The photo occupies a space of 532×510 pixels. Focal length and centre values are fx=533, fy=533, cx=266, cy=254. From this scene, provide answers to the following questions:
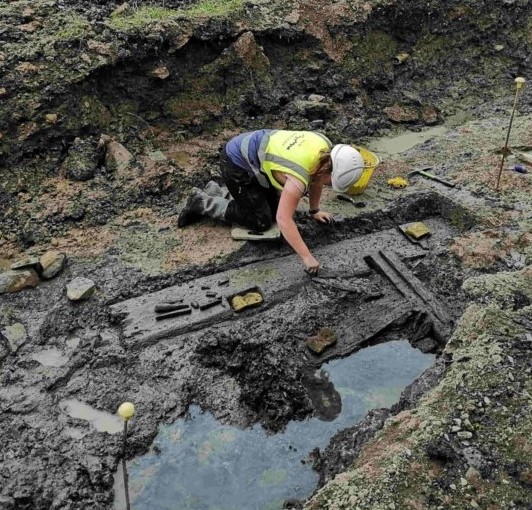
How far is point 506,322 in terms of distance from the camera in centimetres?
341

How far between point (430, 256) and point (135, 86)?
3.86m

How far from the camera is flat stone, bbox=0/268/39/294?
4359mm

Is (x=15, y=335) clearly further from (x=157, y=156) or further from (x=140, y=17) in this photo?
(x=140, y=17)

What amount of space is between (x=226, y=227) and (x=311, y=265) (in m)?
1.11

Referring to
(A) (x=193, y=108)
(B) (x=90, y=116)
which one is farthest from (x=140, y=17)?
(B) (x=90, y=116)

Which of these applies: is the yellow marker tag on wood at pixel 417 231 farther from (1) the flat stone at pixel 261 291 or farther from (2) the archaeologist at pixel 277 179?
(2) the archaeologist at pixel 277 179

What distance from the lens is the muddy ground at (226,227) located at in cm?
300

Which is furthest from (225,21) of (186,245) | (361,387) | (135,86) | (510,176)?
(361,387)

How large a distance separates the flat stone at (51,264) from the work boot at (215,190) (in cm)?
146

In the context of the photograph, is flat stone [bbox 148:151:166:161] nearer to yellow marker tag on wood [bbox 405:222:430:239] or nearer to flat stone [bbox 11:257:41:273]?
flat stone [bbox 11:257:41:273]

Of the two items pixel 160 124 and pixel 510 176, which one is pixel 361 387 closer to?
pixel 510 176

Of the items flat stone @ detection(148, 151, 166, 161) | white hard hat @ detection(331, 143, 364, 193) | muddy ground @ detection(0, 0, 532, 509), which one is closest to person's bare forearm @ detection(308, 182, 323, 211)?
muddy ground @ detection(0, 0, 532, 509)

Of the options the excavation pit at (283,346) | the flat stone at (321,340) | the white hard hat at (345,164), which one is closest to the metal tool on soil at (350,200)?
the excavation pit at (283,346)

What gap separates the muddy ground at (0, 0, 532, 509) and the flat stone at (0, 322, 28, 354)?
0.01 meters
